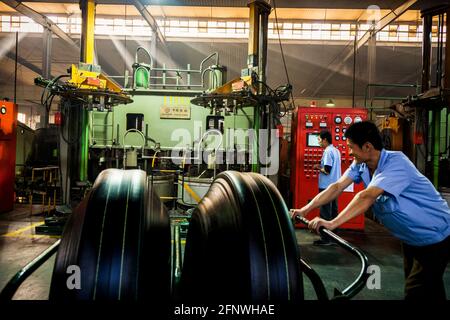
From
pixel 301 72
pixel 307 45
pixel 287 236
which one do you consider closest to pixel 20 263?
pixel 287 236

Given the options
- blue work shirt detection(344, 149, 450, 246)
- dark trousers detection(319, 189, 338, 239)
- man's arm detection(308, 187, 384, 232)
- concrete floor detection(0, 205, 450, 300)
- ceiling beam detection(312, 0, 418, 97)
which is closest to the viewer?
man's arm detection(308, 187, 384, 232)

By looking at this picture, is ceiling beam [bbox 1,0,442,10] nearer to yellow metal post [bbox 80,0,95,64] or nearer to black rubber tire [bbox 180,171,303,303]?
yellow metal post [bbox 80,0,95,64]

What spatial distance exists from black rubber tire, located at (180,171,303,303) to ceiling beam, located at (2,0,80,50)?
8532mm

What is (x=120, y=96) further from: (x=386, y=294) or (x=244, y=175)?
(x=386, y=294)

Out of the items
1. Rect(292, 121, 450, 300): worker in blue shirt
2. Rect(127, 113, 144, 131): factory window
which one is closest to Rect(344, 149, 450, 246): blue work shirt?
Rect(292, 121, 450, 300): worker in blue shirt

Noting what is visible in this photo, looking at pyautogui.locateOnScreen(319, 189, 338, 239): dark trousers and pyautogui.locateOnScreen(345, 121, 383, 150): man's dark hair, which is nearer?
pyautogui.locateOnScreen(345, 121, 383, 150): man's dark hair

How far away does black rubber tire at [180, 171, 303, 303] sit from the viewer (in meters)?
1.28

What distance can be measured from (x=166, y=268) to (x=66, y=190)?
4.49 meters

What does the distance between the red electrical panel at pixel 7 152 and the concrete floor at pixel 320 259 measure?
44cm

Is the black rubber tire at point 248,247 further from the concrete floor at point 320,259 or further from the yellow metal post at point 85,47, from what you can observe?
the yellow metal post at point 85,47

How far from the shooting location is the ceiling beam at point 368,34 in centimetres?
763

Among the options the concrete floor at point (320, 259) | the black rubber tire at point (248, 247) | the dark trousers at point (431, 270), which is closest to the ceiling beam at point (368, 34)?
the concrete floor at point (320, 259)

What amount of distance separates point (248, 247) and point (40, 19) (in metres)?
10.4

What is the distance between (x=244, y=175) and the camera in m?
1.73
